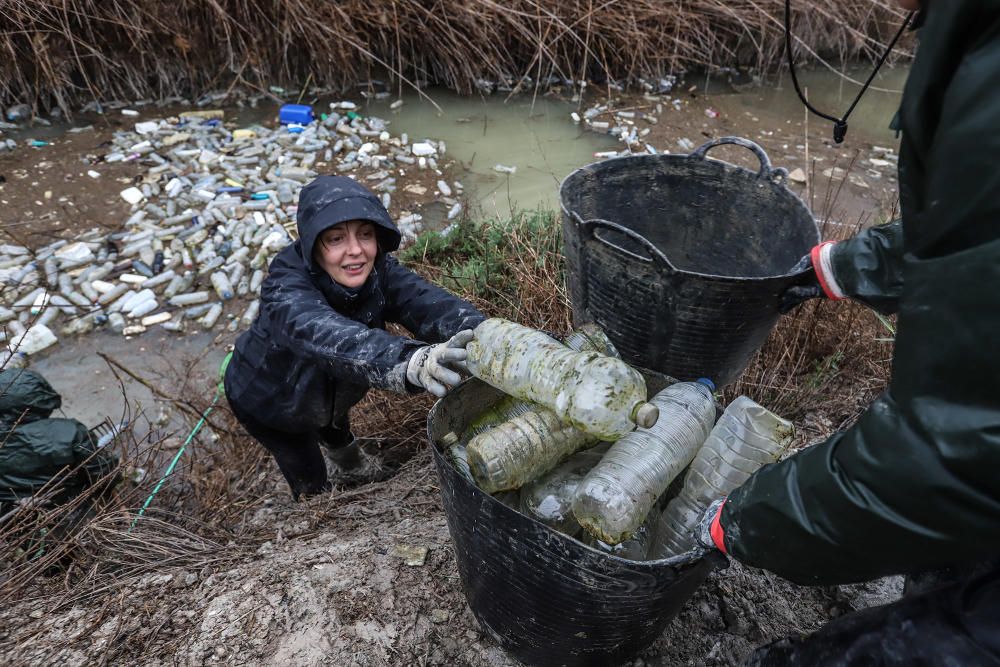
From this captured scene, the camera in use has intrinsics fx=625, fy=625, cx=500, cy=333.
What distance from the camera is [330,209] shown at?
7.50 ft

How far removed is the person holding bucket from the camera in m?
0.96

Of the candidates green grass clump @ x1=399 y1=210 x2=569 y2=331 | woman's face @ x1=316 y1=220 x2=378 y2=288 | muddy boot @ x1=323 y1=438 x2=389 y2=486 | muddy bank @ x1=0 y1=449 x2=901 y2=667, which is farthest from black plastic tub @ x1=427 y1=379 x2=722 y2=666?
green grass clump @ x1=399 y1=210 x2=569 y2=331

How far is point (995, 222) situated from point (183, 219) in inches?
243

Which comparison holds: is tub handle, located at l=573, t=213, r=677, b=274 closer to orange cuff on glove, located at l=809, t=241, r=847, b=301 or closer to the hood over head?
orange cuff on glove, located at l=809, t=241, r=847, b=301

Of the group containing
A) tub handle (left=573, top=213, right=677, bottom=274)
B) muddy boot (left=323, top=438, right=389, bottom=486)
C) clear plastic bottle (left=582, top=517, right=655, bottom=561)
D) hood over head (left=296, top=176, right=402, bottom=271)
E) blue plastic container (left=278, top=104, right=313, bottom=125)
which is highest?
hood over head (left=296, top=176, right=402, bottom=271)

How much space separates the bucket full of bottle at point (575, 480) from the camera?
5.28ft

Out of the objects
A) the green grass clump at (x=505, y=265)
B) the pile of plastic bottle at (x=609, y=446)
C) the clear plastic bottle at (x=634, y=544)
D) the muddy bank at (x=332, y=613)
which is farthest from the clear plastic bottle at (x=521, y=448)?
the green grass clump at (x=505, y=265)

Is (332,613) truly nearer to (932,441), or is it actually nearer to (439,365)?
(439,365)

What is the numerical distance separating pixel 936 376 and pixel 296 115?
24.4ft

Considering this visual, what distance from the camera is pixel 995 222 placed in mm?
951

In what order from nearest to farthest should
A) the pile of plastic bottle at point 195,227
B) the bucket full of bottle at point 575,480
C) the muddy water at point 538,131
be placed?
the bucket full of bottle at point 575,480, the pile of plastic bottle at point 195,227, the muddy water at point 538,131

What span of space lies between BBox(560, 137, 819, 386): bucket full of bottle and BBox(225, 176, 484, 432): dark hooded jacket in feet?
2.04

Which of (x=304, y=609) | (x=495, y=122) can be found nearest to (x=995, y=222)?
(x=304, y=609)

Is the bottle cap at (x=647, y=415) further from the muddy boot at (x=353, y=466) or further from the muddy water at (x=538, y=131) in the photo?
the muddy water at (x=538, y=131)
